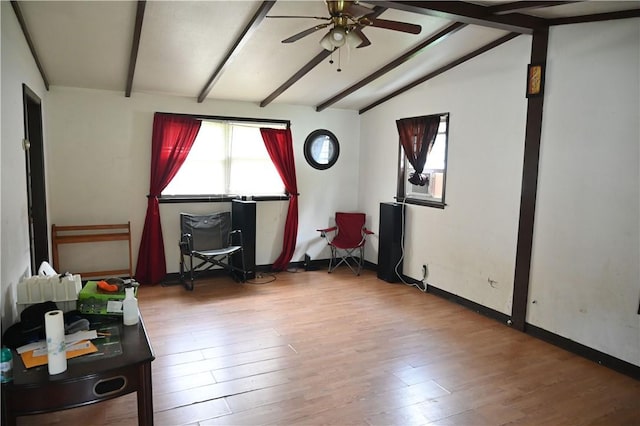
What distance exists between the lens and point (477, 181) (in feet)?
13.5

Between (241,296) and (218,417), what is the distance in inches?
87.2

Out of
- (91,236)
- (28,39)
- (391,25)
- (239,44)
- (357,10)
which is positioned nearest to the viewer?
(357,10)

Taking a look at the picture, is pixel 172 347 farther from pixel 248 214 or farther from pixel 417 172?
pixel 417 172

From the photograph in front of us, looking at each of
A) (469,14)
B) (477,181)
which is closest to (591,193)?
(477,181)

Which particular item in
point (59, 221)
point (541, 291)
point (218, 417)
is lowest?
point (218, 417)

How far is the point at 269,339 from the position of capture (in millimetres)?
3393

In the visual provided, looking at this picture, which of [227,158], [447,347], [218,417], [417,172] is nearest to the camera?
[218,417]

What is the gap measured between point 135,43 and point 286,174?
8.15ft

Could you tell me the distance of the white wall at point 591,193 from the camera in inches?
114

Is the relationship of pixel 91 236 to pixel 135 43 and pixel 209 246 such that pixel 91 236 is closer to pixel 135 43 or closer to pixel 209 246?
pixel 209 246

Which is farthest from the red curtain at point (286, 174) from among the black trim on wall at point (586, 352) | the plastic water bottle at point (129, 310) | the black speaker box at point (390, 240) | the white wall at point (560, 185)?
the plastic water bottle at point (129, 310)

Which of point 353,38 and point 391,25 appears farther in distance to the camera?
point 391,25

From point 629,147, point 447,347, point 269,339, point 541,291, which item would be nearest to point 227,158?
point 269,339

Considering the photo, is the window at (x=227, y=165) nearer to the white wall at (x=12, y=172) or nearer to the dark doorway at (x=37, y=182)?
the dark doorway at (x=37, y=182)
